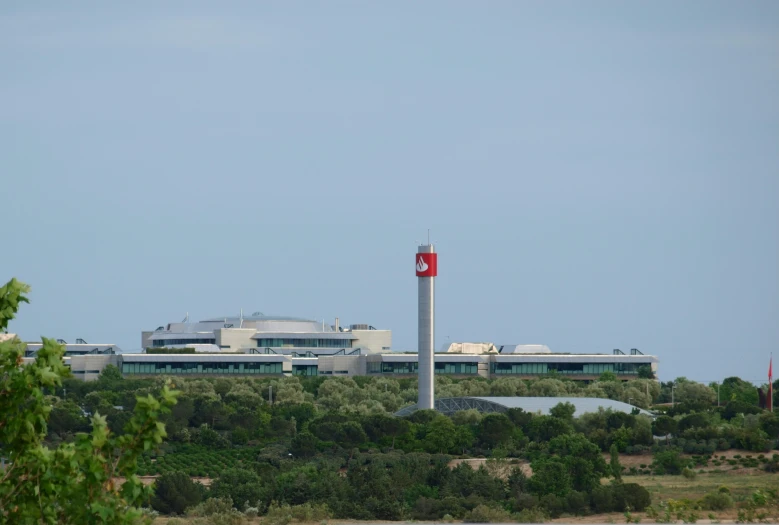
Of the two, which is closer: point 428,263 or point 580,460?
point 580,460

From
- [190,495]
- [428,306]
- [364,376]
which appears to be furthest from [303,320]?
[190,495]

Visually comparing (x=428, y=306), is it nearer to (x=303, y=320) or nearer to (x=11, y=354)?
(x=303, y=320)

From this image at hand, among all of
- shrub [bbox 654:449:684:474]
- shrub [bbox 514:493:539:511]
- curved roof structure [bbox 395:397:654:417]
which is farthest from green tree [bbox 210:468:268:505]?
curved roof structure [bbox 395:397:654:417]

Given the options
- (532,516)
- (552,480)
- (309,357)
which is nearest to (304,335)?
(309,357)

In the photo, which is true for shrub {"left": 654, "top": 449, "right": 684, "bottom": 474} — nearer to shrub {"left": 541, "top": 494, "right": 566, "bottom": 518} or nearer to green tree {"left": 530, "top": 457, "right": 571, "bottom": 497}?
green tree {"left": 530, "top": 457, "right": 571, "bottom": 497}

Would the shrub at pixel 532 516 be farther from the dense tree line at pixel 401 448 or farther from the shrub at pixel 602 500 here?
the shrub at pixel 602 500

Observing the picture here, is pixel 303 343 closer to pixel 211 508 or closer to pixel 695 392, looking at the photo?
pixel 695 392
